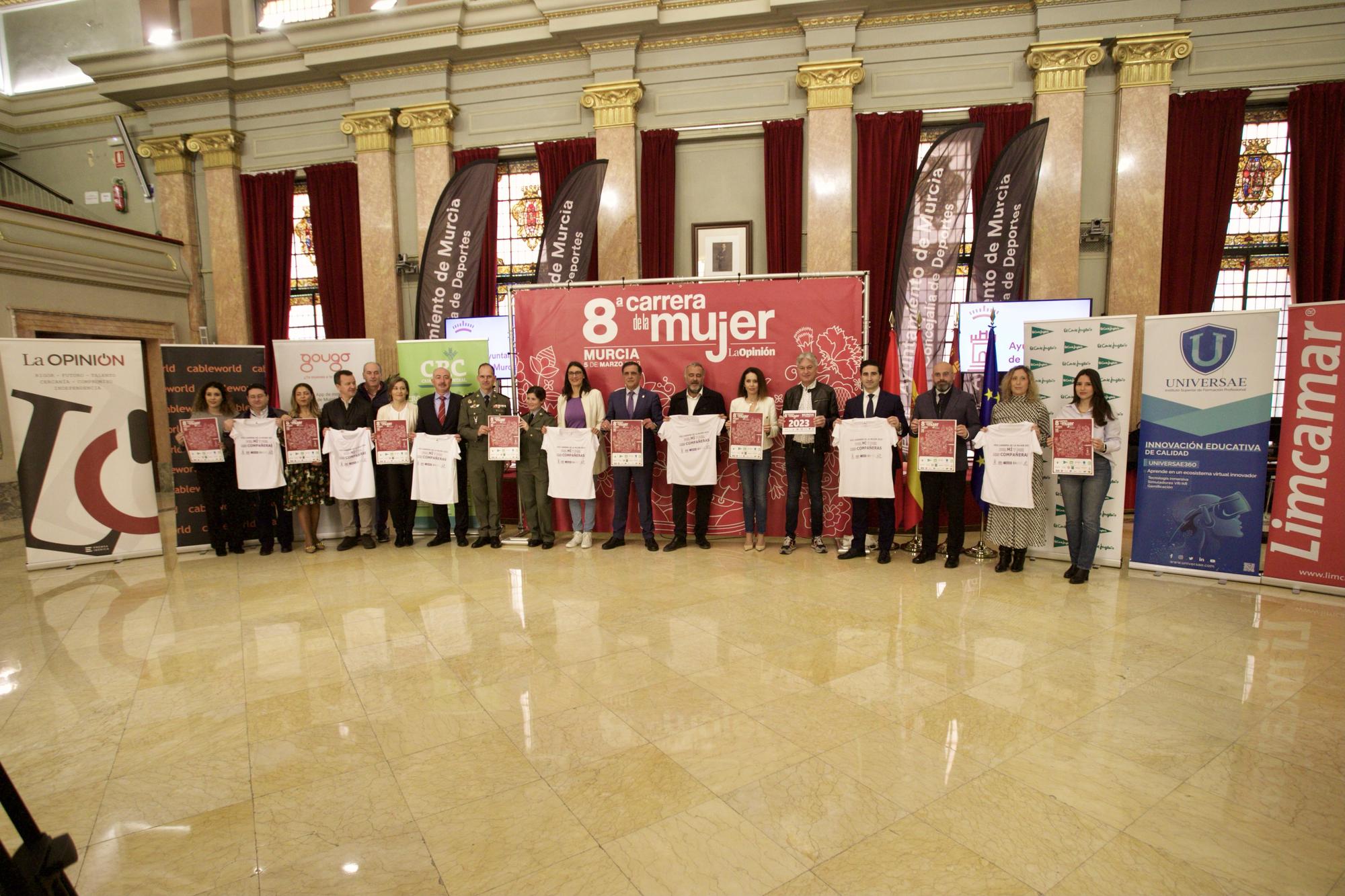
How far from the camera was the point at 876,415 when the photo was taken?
5.55 m

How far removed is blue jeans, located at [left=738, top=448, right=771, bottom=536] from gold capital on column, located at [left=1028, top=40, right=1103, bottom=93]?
636 cm

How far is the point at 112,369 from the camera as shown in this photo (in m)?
5.98

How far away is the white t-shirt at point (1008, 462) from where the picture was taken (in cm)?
514

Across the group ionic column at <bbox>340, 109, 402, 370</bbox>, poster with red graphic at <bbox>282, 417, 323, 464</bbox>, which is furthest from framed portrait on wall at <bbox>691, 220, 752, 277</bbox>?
poster with red graphic at <bbox>282, 417, 323, 464</bbox>

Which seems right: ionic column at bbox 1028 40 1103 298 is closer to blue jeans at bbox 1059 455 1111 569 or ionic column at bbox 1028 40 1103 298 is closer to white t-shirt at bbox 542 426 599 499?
blue jeans at bbox 1059 455 1111 569

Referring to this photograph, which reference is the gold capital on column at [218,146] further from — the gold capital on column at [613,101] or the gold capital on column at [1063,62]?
the gold capital on column at [1063,62]

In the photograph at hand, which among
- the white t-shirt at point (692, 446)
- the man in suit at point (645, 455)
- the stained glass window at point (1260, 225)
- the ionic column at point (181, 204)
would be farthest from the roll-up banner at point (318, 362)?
the stained glass window at point (1260, 225)

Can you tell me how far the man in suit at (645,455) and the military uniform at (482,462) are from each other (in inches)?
42.3

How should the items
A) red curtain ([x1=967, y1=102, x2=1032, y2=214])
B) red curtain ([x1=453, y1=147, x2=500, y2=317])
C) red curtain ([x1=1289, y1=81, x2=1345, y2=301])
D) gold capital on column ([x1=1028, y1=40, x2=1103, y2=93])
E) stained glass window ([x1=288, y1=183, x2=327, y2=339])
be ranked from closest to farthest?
red curtain ([x1=1289, y1=81, x2=1345, y2=301]), gold capital on column ([x1=1028, y1=40, x2=1103, y2=93]), red curtain ([x1=967, y1=102, x2=1032, y2=214]), red curtain ([x1=453, y1=147, x2=500, y2=317]), stained glass window ([x1=288, y1=183, x2=327, y2=339])

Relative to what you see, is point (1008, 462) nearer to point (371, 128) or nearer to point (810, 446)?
point (810, 446)

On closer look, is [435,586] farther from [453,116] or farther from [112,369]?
[453,116]

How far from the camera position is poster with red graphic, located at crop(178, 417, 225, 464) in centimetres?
591

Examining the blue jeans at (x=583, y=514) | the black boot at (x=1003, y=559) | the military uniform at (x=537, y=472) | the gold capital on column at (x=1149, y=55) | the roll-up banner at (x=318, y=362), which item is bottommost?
the black boot at (x=1003, y=559)

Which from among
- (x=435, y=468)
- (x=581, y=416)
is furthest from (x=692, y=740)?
(x=435, y=468)
